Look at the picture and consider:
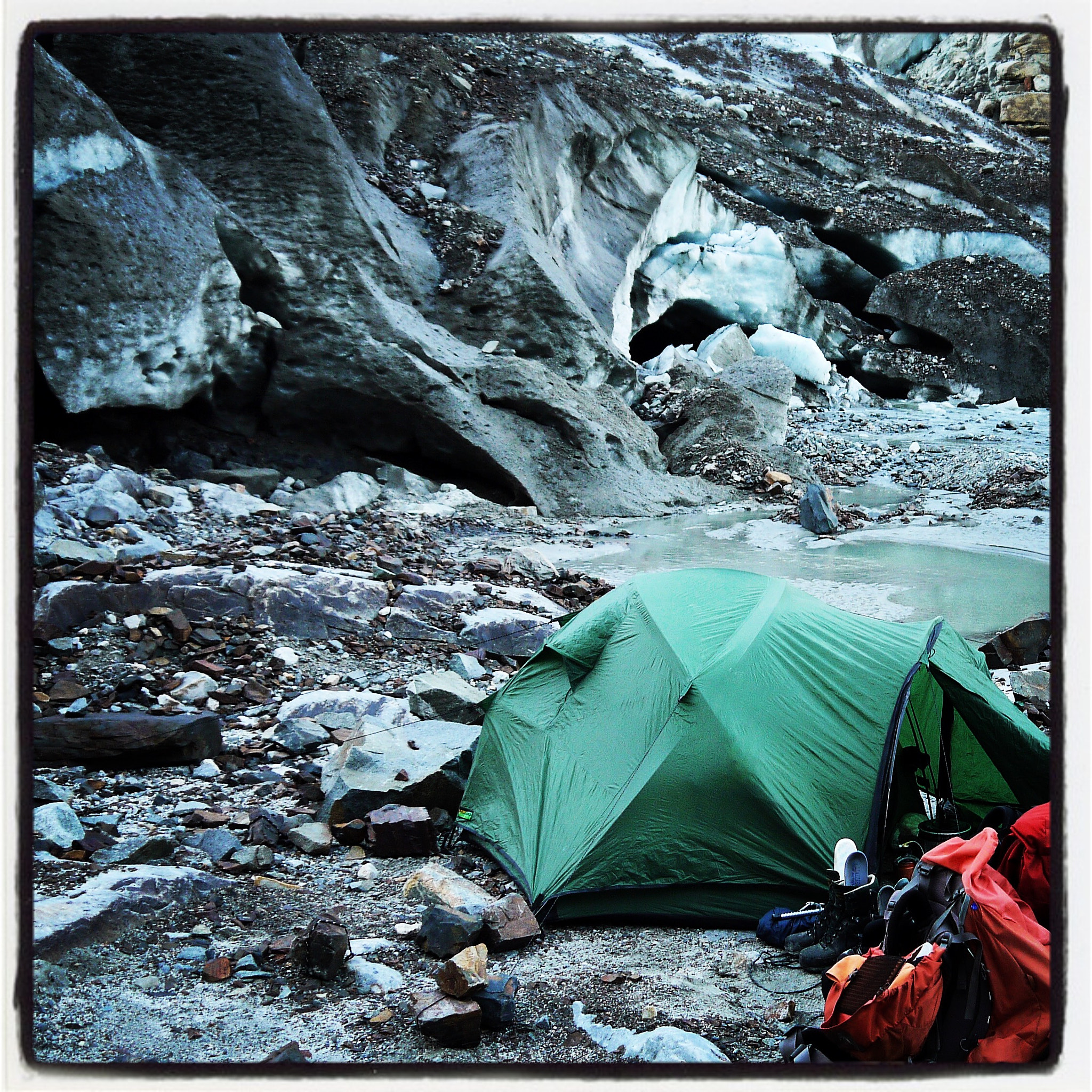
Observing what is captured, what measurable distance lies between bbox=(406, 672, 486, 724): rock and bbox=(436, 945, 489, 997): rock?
1902mm

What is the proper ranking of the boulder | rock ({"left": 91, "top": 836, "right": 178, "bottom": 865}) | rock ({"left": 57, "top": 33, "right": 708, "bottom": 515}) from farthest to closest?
rock ({"left": 57, "top": 33, "right": 708, "bottom": 515}) → the boulder → rock ({"left": 91, "top": 836, "right": 178, "bottom": 865})

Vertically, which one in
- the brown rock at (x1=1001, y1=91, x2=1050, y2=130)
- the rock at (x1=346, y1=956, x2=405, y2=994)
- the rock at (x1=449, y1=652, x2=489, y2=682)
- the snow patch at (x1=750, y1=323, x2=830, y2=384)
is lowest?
the rock at (x1=346, y1=956, x2=405, y2=994)

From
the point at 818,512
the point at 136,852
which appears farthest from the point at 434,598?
the point at 818,512

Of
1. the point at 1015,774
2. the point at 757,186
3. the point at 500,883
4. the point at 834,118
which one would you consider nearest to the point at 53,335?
Result: the point at 500,883

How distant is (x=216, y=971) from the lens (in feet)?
8.24

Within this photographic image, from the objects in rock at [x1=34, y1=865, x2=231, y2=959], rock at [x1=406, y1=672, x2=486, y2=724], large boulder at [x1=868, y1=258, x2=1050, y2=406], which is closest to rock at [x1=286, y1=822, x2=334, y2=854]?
rock at [x1=34, y1=865, x2=231, y2=959]

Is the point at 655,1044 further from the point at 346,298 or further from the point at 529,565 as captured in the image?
the point at 346,298

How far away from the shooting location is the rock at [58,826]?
9.99 ft

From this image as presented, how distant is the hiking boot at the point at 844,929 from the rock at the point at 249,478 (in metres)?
6.89

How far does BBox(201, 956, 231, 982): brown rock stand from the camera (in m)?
2.50

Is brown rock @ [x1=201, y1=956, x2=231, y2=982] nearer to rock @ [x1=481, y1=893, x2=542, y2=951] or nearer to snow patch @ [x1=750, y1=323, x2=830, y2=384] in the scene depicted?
rock @ [x1=481, y1=893, x2=542, y2=951]

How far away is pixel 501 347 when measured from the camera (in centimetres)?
1163

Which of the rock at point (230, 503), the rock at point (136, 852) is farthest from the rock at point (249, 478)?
the rock at point (136, 852)

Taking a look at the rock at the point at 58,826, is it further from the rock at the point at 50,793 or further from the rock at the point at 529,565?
the rock at the point at 529,565
